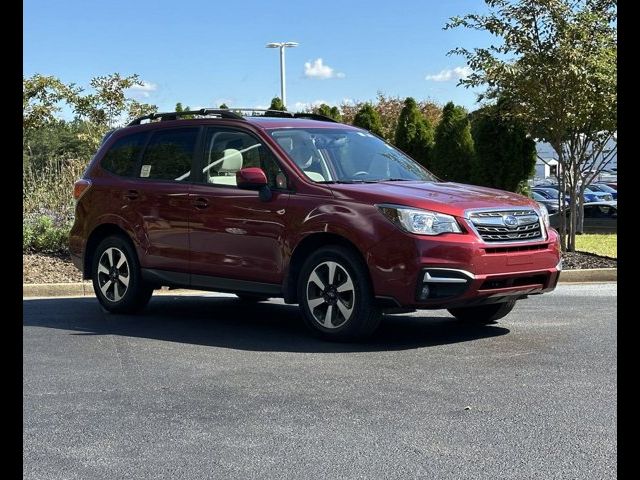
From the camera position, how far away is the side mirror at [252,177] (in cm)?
855

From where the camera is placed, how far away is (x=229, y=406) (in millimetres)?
6012

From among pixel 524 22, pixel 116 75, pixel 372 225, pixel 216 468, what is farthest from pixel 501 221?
pixel 116 75

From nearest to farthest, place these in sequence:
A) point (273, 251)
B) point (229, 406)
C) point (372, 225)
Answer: point (229, 406) < point (372, 225) < point (273, 251)

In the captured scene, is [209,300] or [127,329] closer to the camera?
[127,329]

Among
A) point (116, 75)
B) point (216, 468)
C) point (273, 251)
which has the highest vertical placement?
point (116, 75)

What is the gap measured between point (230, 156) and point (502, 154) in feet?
46.8

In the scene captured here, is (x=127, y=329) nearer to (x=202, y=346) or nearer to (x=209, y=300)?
(x=202, y=346)

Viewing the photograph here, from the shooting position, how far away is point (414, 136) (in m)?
29.0

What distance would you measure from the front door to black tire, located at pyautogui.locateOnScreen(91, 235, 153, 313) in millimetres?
821

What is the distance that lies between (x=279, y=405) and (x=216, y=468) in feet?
4.17

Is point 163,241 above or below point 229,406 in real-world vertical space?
above

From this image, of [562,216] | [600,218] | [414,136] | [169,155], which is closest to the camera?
[169,155]

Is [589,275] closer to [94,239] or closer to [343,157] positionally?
[343,157]

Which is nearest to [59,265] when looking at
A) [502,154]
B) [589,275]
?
[589,275]
